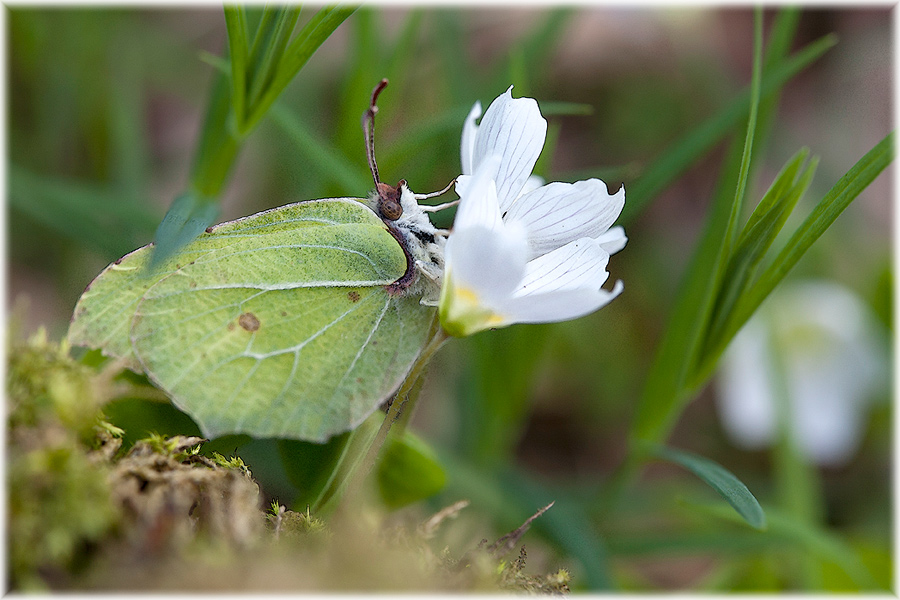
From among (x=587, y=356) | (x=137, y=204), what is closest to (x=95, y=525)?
(x=137, y=204)

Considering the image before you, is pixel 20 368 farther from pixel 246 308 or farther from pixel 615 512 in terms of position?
pixel 615 512

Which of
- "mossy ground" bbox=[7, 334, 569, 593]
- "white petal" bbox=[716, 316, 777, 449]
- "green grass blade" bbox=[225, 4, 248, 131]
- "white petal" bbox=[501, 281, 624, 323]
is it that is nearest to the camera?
"mossy ground" bbox=[7, 334, 569, 593]

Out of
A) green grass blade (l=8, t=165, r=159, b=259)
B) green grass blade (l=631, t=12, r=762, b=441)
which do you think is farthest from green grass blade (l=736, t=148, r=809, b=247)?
green grass blade (l=8, t=165, r=159, b=259)

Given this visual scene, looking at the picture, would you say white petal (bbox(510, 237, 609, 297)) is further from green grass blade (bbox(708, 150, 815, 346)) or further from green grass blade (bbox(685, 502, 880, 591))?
green grass blade (bbox(685, 502, 880, 591))

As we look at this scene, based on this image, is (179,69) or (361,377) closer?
(361,377)

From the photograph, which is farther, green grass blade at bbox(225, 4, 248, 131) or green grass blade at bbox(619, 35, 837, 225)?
green grass blade at bbox(619, 35, 837, 225)

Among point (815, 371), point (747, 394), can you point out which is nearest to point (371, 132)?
point (747, 394)

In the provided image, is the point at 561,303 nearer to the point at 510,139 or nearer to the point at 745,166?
the point at 510,139
